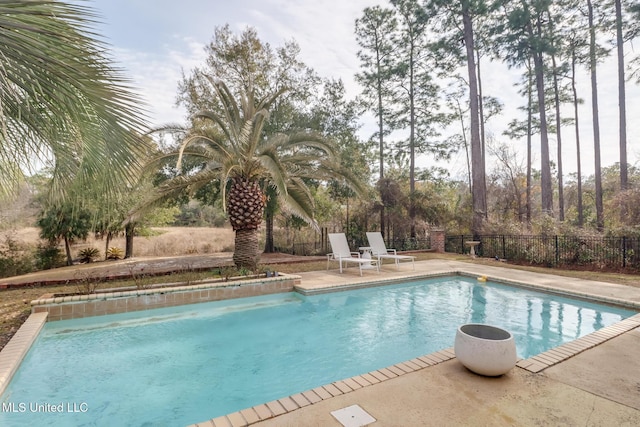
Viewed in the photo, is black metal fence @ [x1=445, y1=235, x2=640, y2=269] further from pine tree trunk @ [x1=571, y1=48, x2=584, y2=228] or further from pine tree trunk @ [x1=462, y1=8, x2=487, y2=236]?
pine tree trunk @ [x1=571, y1=48, x2=584, y2=228]

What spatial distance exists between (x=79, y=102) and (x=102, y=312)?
4.88 m

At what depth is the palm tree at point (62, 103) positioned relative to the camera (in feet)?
6.52

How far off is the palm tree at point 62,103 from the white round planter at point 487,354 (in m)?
3.46

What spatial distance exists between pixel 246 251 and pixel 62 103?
20.9 feet

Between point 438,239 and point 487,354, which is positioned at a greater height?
point 438,239

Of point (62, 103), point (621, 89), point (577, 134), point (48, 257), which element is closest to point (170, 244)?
point (48, 257)

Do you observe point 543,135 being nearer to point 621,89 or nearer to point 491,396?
point 621,89

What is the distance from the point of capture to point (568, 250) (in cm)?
1043

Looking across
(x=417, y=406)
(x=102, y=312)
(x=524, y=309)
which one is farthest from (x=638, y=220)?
(x=102, y=312)

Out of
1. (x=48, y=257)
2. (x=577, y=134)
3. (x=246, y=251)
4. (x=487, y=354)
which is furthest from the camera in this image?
(x=577, y=134)

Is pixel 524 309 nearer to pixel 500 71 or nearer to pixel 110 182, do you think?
pixel 110 182

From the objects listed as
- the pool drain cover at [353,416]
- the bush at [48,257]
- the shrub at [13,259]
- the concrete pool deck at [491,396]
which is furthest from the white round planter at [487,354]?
the bush at [48,257]

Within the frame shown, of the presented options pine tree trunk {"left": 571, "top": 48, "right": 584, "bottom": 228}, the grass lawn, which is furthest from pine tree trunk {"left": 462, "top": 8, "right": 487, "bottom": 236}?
pine tree trunk {"left": 571, "top": 48, "right": 584, "bottom": 228}

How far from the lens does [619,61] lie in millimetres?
13758
